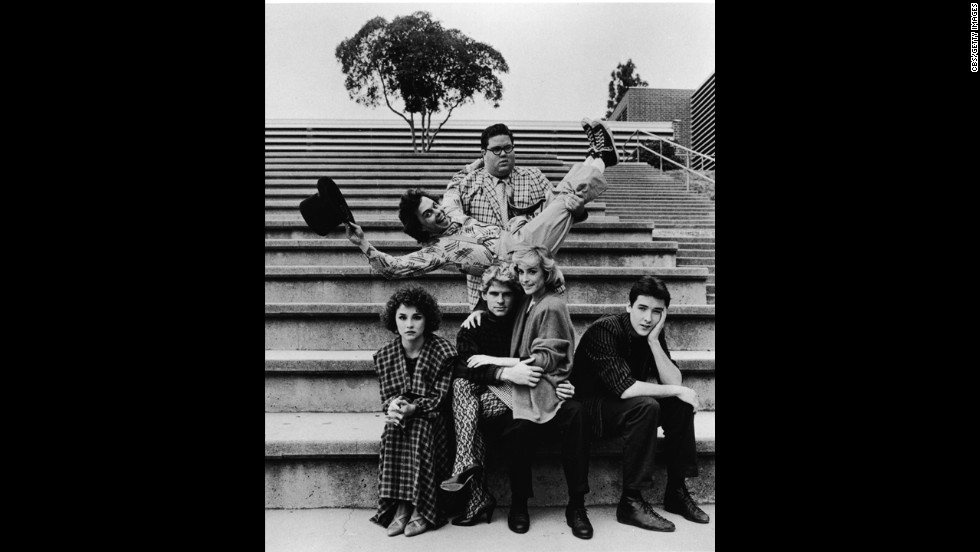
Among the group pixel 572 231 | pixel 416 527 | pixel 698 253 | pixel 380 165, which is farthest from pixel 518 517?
pixel 380 165

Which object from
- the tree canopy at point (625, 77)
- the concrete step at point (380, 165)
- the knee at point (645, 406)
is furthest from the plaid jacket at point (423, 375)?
the concrete step at point (380, 165)

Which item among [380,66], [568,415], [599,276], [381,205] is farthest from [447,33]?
[568,415]

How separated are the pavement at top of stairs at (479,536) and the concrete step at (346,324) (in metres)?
0.93

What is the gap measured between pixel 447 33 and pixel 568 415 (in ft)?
11.9

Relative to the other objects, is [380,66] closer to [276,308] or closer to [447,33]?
[447,33]

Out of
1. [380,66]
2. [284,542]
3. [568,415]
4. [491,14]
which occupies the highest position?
[380,66]

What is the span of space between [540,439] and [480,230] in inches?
40.9

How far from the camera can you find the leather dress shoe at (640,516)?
2.23 metres

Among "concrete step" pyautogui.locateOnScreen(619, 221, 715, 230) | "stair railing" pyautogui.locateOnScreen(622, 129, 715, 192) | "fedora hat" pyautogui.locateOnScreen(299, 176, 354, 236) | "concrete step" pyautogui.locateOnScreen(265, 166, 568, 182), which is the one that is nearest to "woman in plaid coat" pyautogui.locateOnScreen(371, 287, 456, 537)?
"fedora hat" pyautogui.locateOnScreen(299, 176, 354, 236)

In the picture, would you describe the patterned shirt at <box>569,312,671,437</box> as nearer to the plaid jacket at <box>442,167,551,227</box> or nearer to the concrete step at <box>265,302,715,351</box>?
the concrete step at <box>265,302,715,351</box>

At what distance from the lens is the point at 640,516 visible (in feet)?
7.39

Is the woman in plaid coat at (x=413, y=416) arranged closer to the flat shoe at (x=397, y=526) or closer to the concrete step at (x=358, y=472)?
the flat shoe at (x=397, y=526)

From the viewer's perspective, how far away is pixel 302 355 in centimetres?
290
